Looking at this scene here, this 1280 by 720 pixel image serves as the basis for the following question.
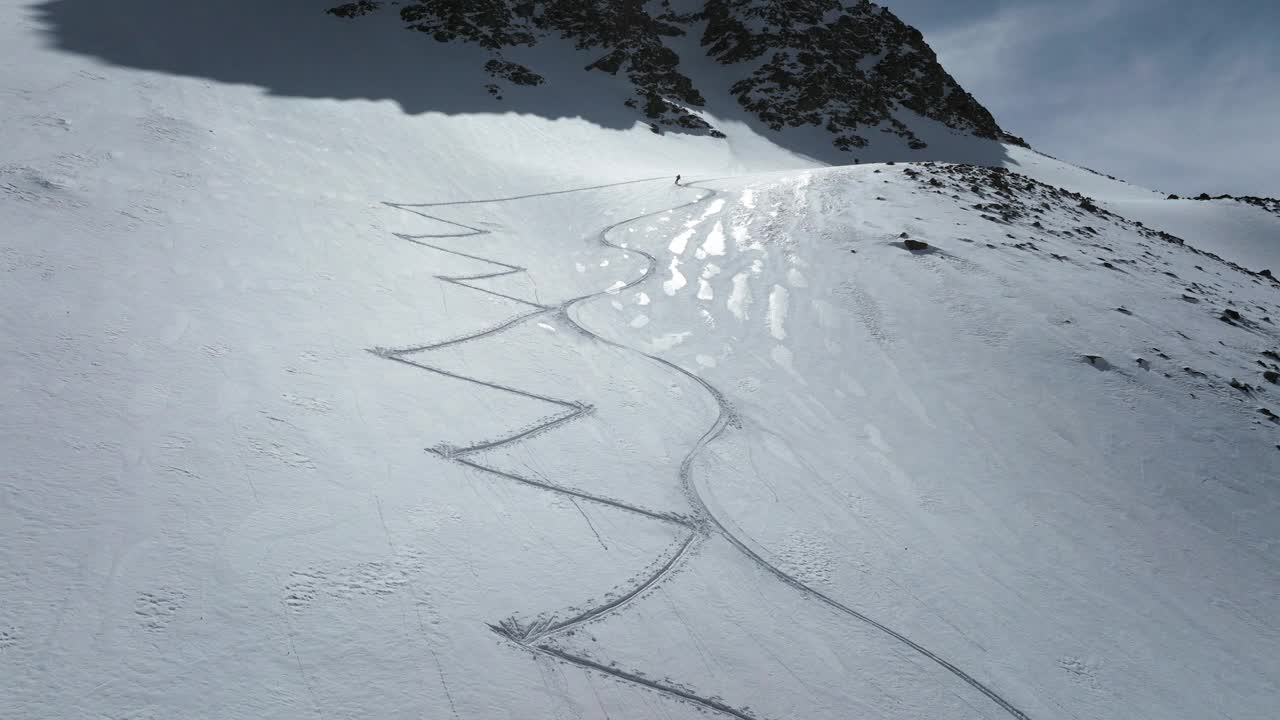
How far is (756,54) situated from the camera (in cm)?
4294

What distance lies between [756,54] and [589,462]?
44.8 metres

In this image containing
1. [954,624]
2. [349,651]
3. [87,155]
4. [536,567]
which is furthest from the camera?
[87,155]

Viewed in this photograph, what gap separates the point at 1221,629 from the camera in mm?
4375

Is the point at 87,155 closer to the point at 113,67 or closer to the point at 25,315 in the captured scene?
the point at 25,315

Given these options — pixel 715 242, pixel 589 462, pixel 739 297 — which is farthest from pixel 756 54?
pixel 589 462

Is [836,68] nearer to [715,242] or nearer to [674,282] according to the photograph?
[715,242]

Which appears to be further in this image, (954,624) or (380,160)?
(380,160)

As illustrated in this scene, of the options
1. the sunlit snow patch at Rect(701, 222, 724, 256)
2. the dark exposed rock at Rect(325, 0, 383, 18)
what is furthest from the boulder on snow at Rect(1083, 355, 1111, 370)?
the dark exposed rock at Rect(325, 0, 383, 18)

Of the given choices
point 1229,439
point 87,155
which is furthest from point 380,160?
point 1229,439

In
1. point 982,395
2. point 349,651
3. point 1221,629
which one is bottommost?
point 349,651

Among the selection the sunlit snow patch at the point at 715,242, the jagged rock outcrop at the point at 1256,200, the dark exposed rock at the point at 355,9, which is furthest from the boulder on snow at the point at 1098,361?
the dark exposed rock at the point at 355,9

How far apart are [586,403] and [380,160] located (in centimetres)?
1029

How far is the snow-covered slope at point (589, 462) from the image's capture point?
312 cm

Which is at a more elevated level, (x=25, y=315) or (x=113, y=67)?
(x=113, y=67)
